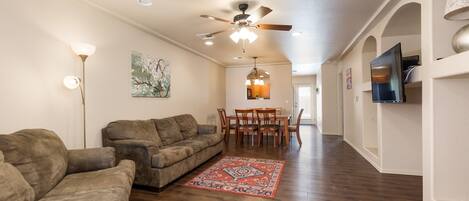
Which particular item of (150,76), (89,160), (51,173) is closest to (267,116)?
(150,76)

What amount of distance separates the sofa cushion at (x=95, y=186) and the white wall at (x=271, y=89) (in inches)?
220

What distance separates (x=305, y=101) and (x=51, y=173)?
10.4 m

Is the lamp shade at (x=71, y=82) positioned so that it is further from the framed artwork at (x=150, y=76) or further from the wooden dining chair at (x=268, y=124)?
the wooden dining chair at (x=268, y=124)

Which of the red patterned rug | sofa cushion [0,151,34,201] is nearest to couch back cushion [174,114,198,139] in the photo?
the red patterned rug

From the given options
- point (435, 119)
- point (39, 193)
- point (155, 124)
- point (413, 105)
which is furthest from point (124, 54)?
point (413, 105)

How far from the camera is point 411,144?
3.42m

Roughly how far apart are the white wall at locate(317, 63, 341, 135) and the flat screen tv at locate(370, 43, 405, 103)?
13.2ft

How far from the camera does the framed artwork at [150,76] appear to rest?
367 centimetres

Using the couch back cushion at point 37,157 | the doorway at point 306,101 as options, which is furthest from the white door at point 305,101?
the couch back cushion at point 37,157

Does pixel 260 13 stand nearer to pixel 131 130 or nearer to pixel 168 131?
pixel 131 130

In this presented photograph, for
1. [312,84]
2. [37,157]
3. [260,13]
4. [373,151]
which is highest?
[260,13]

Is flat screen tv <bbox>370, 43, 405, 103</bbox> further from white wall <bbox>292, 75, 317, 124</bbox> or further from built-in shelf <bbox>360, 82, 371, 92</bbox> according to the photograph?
white wall <bbox>292, 75, 317, 124</bbox>

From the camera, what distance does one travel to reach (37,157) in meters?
1.88

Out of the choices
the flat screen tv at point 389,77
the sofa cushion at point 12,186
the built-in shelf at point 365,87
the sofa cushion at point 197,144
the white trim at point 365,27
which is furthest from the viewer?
the built-in shelf at point 365,87
